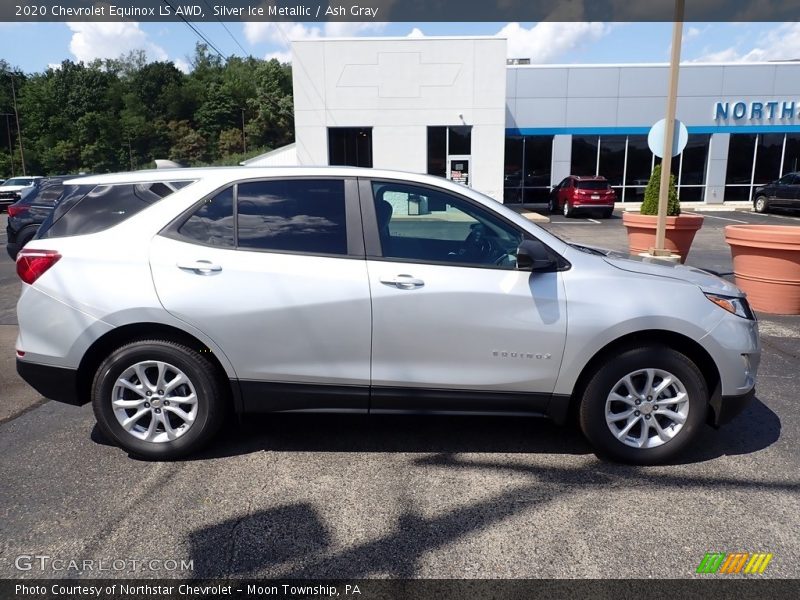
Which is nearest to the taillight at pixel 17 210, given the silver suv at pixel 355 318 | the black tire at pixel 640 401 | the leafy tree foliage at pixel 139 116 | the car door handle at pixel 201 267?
the silver suv at pixel 355 318

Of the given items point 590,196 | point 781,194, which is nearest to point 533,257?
point 590,196

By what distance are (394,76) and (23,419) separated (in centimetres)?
2189

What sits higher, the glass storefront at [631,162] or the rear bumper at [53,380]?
the glass storefront at [631,162]

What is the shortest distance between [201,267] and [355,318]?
992 millimetres

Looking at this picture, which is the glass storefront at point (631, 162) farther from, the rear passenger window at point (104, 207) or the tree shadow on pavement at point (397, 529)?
the rear passenger window at point (104, 207)

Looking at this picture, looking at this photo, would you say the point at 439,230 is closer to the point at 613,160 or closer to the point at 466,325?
the point at 466,325

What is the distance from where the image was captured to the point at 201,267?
3.67 meters

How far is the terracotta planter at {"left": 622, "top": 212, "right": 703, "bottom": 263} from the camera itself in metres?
10.3

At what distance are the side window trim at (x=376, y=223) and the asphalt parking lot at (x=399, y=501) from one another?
50.5 inches

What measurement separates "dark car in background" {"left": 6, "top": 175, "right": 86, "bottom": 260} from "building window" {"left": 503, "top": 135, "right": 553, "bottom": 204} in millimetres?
20674

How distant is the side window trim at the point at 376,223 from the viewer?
3682 mm

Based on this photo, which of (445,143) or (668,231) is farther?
(445,143)

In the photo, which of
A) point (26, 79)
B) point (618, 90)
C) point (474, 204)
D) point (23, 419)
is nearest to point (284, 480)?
point (474, 204)

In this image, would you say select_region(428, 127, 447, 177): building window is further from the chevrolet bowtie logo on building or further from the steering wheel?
the chevrolet bowtie logo on building
